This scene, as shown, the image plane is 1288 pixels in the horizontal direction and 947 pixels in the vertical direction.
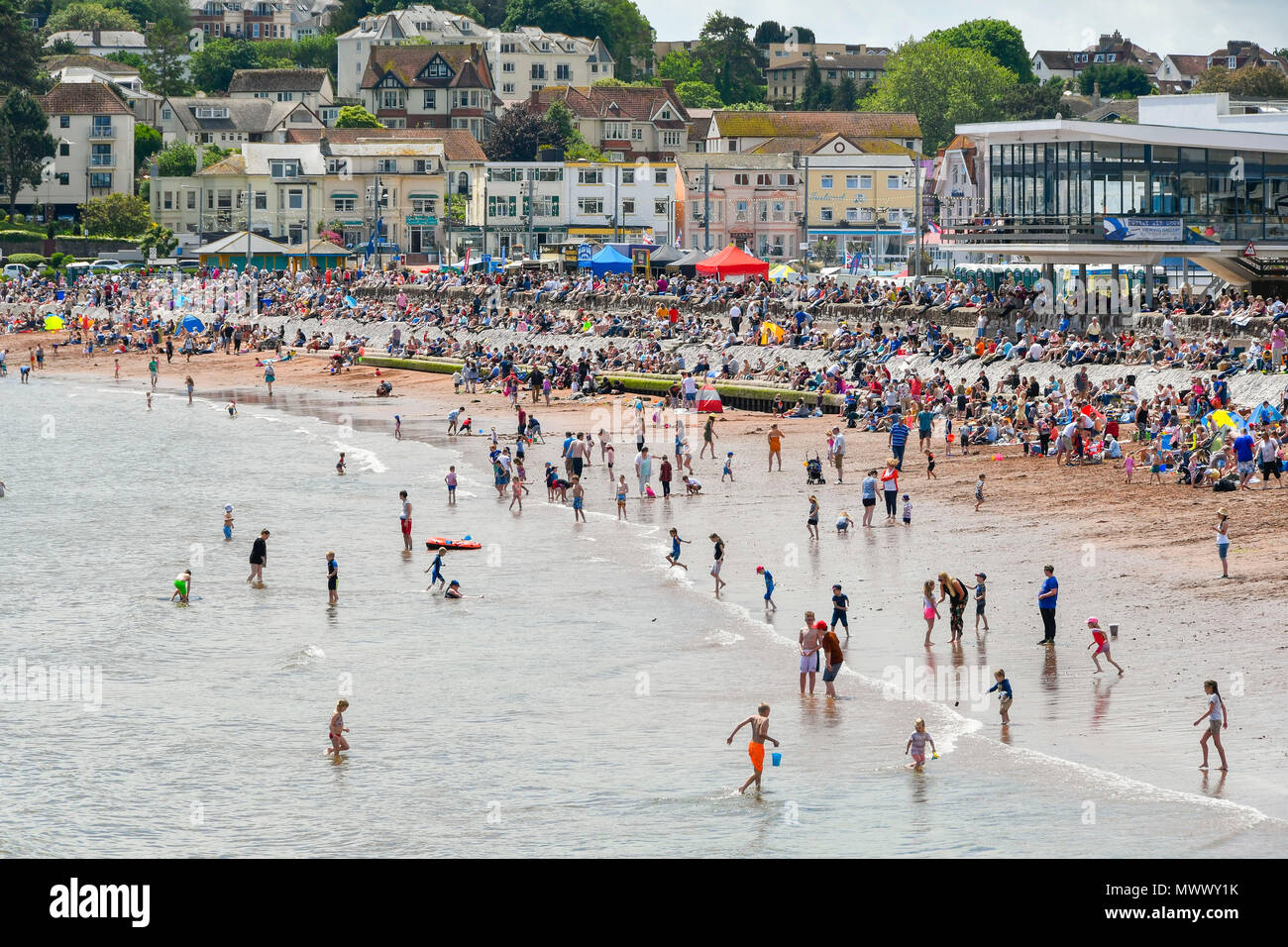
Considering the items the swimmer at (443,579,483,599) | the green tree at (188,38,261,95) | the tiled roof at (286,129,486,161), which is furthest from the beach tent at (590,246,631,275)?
the green tree at (188,38,261,95)

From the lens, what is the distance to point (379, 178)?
110750 millimetres

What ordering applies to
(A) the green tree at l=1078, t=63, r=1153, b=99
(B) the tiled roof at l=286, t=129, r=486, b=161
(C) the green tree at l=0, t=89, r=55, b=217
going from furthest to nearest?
(A) the green tree at l=1078, t=63, r=1153, b=99, (B) the tiled roof at l=286, t=129, r=486, b=161, (C) the green tree at l=0, t=89, r=55, b=217

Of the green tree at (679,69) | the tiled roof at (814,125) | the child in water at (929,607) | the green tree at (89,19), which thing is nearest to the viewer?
the child in water at (929,607)

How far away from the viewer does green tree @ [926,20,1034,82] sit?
164125 mm

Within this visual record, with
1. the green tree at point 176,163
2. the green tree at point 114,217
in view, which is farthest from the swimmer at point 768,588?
the green tree at point 176,163

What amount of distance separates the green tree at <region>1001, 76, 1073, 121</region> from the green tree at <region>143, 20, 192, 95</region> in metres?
71.5

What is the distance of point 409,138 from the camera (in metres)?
117

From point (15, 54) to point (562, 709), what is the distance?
112744mm

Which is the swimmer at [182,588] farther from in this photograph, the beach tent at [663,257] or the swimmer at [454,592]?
the beach tent at [663,257]

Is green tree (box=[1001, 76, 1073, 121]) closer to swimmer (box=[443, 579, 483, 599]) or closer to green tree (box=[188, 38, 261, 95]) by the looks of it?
green tree (box=[188, 38, 261, 95])

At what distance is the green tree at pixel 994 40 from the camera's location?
164125mm

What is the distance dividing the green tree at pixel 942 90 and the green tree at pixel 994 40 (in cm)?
1624

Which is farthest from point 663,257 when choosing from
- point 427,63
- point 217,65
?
point 217,65
